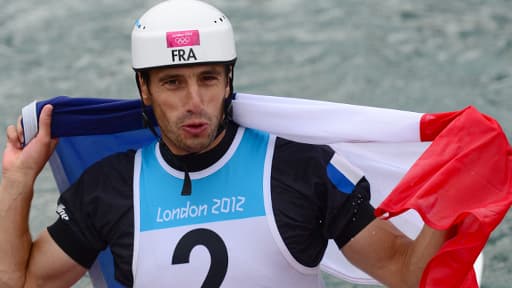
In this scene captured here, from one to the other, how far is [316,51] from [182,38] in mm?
6117

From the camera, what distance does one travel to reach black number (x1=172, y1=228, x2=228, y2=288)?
3.94m

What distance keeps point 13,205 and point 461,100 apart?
17.4 ft

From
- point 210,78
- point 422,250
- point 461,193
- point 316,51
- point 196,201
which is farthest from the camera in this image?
point 316,51

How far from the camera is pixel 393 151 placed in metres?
4.10

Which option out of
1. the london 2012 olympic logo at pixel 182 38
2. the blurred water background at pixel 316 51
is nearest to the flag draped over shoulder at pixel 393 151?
the london 2012 olympic logo at pixel 182 38

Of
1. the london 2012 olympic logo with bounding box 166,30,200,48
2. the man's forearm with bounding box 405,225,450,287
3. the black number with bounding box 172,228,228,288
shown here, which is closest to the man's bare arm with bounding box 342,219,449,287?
the man's forearm with bounding box 405,225,450,287

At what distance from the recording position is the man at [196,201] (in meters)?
3.86

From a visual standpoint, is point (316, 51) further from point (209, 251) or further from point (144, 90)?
point (209, 251)

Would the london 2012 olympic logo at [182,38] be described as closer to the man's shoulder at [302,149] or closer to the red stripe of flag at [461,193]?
the man's shoulder at [302,149]

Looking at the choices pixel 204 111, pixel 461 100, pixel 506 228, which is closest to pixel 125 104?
pixel 204 111

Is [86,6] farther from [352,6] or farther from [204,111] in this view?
[204,111]

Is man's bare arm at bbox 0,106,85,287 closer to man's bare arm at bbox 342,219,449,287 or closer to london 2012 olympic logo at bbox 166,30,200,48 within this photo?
london 2012 olympic logo at bbox 166,30,200,48

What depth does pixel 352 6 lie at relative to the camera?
10.6 m

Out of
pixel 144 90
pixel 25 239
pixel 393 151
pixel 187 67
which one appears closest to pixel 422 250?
pixel 393 151
